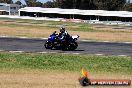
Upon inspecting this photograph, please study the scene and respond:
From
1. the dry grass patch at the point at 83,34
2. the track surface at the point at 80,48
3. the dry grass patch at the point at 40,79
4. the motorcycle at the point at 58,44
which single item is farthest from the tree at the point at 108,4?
the dry grass patch at the point at 40,79

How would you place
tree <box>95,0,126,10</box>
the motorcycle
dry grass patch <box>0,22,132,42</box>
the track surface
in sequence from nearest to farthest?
1. the track surface
2. the motorcycle
3. dry grass patch <box>0,22,132,42</box>
4. tree <box>95,0,126,10</box>

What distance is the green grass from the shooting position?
19.5 metres

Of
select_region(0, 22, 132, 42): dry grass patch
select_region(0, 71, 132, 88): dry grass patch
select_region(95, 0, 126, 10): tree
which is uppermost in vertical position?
select_region(95, 0, 126, 10): tree

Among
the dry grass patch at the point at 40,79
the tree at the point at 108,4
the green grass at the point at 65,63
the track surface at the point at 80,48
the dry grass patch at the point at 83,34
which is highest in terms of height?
the tree at the point at 108,4

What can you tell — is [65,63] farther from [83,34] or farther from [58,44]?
[83,34]

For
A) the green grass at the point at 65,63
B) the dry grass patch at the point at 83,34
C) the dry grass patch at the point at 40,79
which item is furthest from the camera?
the dry grass patch at the point at 83,34

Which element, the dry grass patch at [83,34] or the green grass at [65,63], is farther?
the dry grass patch at [83,34]

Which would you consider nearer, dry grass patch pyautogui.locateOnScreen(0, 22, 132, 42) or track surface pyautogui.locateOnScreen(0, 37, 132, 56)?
track surface pyautogui.locateOnScreen(0, 37, 132, 56)

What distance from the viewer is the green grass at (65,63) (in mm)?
19547

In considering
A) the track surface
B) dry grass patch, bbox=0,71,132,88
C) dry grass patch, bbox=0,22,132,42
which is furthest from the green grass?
dry grass patch, bbox=0,22,132,42

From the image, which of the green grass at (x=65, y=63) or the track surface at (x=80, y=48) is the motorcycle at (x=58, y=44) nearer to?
the track surface at (x=80, y=48)

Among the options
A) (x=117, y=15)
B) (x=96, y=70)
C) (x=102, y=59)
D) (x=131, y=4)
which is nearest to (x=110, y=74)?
(x=96, y=70)

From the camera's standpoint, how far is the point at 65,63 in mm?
21094

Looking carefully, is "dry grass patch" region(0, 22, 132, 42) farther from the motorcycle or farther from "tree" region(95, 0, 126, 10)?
"tree" region(95, 0, 126, 10)
